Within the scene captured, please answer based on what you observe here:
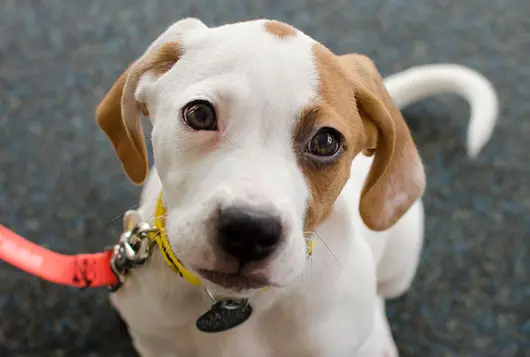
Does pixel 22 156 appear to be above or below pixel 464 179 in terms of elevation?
above

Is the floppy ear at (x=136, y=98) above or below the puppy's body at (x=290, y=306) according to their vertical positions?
above

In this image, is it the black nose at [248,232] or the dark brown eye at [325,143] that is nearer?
the black nose at [248,232]

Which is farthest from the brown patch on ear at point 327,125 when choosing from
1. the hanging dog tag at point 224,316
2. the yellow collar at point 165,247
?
the hanging dog tag at point 224,316

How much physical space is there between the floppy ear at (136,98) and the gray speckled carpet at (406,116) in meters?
0.80

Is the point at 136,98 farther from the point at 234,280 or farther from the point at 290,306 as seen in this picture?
the point at 290,306

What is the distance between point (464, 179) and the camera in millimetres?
2701

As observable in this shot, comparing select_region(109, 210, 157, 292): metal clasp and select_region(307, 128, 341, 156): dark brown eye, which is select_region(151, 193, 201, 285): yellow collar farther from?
select_region(307, 128, 341, 156): dark brown eye

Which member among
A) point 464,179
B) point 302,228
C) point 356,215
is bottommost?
point 464,179

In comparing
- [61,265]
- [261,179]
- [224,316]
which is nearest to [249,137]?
[261,179]

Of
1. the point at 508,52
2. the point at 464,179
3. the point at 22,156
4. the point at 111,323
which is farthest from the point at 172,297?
the point at 508,52

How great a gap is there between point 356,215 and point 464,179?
1066 mm

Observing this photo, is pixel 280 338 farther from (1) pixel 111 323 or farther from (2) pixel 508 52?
(2) pixel 508 52

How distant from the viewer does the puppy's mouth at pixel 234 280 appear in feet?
4.07

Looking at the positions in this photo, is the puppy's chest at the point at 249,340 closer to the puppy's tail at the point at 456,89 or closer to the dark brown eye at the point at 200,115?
the dark brown eye at the point at 200,115
